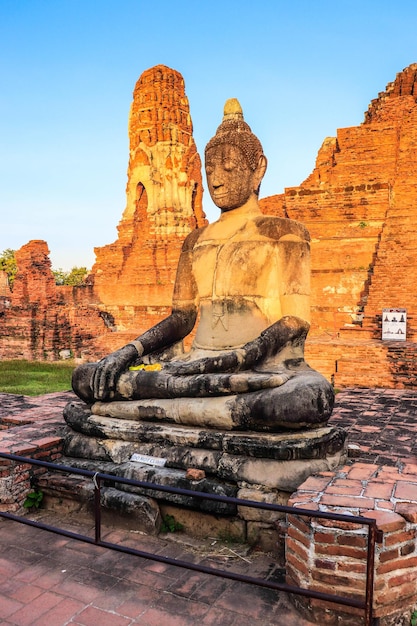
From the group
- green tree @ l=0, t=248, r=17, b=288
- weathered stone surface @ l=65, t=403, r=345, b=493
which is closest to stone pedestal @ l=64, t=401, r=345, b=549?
weathered stone surface @ l=65, t=403, r=345, b=493

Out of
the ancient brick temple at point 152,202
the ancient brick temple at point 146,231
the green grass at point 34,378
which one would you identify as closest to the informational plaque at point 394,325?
the green grass at point 34,378

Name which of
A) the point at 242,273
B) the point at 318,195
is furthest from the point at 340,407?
the point at 318,195

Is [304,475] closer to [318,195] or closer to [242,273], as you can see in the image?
[242,273]

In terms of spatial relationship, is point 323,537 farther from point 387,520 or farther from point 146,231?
point 146,231

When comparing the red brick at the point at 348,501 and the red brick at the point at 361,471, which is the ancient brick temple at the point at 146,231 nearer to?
the red brick at the point at 361,471

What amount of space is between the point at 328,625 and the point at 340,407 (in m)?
3.82

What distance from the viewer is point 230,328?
14.1 feet

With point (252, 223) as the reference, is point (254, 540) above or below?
below

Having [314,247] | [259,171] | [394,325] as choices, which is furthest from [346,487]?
[314,247]

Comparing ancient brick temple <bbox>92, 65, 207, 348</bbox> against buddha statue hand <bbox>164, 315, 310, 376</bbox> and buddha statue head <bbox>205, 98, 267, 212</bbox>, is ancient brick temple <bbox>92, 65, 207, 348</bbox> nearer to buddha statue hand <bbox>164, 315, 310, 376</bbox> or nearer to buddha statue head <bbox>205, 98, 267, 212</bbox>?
buddha statue head <bbox>205, 98, 267, 212</bbox>

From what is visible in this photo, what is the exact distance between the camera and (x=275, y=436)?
3.34 metres

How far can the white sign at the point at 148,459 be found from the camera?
353 centimetres

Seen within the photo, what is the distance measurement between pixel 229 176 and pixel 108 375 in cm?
195

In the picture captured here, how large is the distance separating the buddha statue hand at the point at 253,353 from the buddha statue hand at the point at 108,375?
1.22ft
